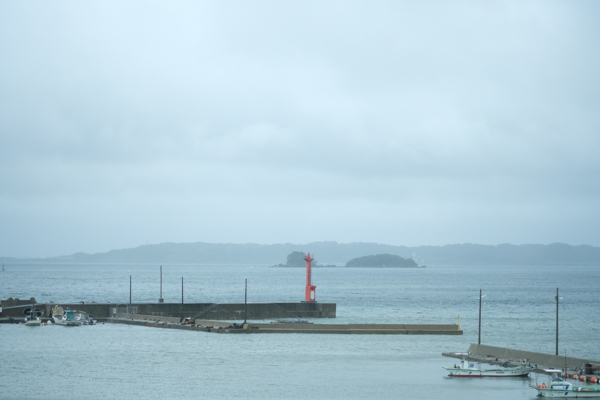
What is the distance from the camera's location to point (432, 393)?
106 ft

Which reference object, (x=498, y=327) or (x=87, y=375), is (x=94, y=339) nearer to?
(x=87, y=375)

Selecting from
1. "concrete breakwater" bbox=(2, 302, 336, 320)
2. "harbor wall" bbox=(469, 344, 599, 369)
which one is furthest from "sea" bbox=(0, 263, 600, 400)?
"concrete breakwater" bbox=(2, 302, 336, 320)

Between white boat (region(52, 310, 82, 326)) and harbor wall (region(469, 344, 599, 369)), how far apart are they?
3293 centimetres

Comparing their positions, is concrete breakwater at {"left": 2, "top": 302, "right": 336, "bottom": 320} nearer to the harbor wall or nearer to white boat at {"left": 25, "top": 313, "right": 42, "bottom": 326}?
white boat at {"left": 25, "top": 313, "right": 42, "bottom": 326}

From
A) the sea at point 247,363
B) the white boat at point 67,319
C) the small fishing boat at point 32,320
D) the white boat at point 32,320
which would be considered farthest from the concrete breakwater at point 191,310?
the sea at point 247,363

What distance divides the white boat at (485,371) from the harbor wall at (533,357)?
1735mm

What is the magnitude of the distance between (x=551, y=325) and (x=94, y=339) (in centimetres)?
4320

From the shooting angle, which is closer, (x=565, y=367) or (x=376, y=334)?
(x=565, y=367)

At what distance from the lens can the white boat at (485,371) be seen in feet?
118

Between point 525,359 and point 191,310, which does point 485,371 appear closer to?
point 525,359

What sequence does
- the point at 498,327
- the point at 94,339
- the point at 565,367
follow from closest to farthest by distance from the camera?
the point at 565,367 < the point at 94,339 < the point at 498,327

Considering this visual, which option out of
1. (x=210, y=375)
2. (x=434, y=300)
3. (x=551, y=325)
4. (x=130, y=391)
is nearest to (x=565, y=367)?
(x=210, y=375)

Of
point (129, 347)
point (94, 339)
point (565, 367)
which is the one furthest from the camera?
point (94, 339)

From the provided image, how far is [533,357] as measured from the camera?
3816cm
